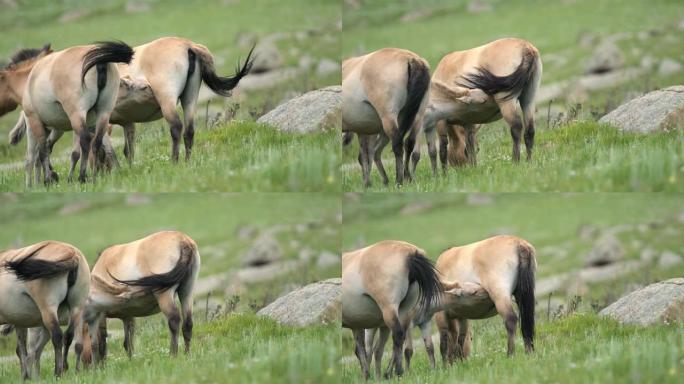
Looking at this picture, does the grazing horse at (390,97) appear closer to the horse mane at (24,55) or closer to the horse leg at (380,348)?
the horse leg at (380,348)

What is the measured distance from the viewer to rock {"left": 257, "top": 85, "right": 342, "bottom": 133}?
15914 mm

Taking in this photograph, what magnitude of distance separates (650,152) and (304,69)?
15.5 feet

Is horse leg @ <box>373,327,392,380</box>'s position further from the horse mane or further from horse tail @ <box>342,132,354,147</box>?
the horse mane

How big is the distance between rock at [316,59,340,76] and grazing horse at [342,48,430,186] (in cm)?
135

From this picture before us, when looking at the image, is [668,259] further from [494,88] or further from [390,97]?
[390,97]

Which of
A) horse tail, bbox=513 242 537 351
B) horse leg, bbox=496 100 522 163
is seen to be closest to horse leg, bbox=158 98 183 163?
horse leg, bbox=496 100 522 163

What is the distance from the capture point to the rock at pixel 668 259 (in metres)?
19.1

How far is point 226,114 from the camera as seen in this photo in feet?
54.0

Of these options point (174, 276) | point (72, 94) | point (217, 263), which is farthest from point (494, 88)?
point (217, 263)

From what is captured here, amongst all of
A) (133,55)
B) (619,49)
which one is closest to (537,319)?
(133,55)

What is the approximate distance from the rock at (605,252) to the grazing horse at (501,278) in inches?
210

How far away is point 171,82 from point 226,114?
4.11 ft

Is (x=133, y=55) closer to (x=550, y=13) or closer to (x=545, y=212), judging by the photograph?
(x=545, y=212)

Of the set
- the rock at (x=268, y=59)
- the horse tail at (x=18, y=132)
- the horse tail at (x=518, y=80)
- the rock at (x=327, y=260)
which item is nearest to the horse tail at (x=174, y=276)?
the rock at (x=327, y=260)
